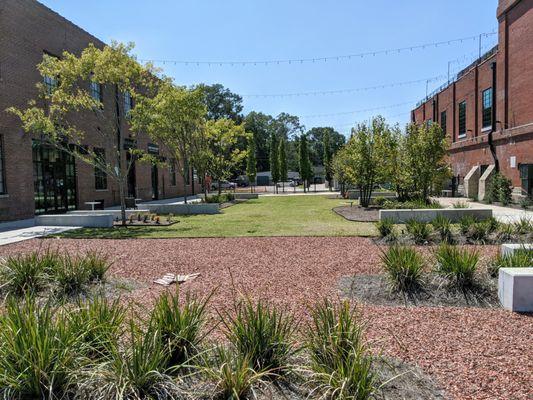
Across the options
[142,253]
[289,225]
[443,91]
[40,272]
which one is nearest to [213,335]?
[40,272]

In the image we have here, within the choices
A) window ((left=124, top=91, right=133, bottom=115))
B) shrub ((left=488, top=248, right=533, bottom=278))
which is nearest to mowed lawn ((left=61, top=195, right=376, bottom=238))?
shrub ((left=488, top=248, right=533, bottom=278))

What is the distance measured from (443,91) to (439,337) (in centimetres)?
3512

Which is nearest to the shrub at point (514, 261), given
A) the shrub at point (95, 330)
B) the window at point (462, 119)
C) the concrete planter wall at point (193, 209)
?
the shrub at point (95, 330)

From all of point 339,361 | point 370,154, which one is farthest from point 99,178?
point 339,361

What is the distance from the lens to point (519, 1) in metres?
21.7

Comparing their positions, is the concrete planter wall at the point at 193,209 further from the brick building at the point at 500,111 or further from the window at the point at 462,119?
the window at the point at 462,119

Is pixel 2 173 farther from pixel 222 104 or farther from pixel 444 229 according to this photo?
pixel 222 104

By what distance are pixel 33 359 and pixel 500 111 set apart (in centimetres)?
2616

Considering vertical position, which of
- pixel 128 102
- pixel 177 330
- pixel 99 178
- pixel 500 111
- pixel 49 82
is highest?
pixel 128 102

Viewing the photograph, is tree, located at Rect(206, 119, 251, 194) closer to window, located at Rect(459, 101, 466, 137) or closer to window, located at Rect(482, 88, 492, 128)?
window, located at Rect(482, 88, 492, 128)

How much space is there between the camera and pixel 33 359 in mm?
3027

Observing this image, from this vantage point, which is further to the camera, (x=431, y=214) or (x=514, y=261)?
(x=431, y=214)

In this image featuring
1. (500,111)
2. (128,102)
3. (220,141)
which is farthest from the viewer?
(220,141)

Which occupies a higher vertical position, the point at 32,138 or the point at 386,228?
the point at 32,138
